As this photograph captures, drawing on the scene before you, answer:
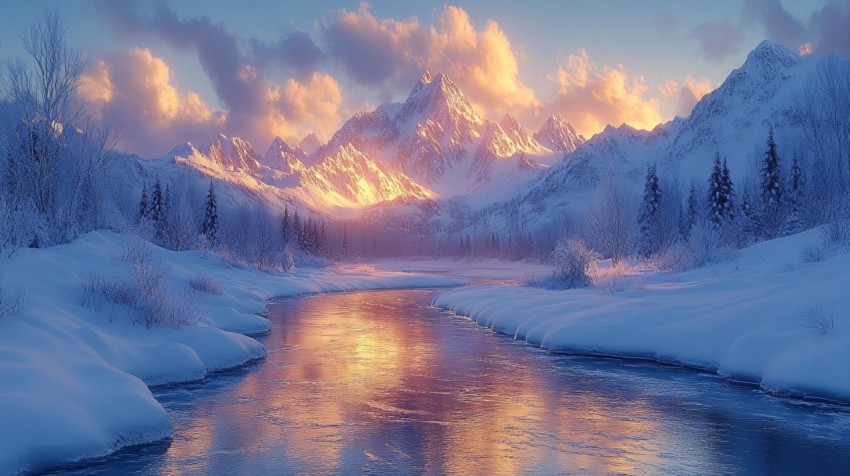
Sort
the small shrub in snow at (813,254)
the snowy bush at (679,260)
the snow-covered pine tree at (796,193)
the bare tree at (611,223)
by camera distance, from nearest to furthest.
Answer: the small shrub in snow at (813,254) < the snowy bush at (679,260) < the bare tree at (611,223) < the snow-covered pine tree at (796,193)

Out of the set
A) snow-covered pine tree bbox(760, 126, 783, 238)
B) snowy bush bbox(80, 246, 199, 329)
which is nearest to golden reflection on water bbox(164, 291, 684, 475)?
snowy bush bbox(80, 246, 199, 329)

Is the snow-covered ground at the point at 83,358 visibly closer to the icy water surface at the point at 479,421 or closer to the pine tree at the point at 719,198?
the icy water surface at the point at 479,421

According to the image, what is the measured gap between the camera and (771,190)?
6212 centimetres

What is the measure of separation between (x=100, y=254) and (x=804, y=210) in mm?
60376


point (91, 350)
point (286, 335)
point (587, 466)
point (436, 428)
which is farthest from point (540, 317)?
point (91, 350)

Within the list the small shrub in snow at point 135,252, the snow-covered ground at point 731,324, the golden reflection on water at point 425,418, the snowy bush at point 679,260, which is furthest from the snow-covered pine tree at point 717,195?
the small shrub in snow at point 135,252

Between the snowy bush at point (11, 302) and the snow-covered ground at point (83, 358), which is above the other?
the snowy bush at point (11, 302)

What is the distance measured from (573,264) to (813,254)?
12.9 meters

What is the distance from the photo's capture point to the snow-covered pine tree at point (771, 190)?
60781 millimetres

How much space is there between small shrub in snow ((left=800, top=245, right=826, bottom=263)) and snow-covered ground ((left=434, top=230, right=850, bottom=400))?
0.04 m

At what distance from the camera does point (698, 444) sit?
11023mm

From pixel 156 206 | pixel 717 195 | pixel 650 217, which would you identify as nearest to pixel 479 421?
pixel 717 195

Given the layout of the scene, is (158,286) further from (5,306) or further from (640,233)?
(640,233)

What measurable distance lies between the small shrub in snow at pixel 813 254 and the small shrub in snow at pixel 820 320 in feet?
40.4
